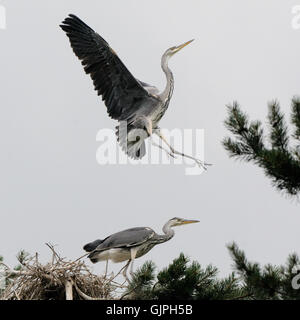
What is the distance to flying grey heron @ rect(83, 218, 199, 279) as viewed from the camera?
8414 millimetres

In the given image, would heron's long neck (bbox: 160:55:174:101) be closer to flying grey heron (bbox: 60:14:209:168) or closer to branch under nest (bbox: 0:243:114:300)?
flying grey heron (bbox: 60:14:209:168)

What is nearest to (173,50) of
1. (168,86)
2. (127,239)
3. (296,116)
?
(168,86)

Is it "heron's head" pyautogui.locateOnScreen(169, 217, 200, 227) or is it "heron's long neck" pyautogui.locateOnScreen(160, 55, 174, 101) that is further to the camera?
"heron's long neck" pyautogui.locateOnScreen(160, 55, 174, 101)

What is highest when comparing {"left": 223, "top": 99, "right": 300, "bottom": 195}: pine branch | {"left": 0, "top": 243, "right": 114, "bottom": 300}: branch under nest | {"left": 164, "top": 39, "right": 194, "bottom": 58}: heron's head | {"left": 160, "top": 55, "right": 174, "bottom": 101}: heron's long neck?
{"left": 164, "top": 39, "right": 194, "bottom": 58}: heron's head

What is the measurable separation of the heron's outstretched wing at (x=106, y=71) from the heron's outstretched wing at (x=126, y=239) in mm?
1750

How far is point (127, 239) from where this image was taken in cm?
849

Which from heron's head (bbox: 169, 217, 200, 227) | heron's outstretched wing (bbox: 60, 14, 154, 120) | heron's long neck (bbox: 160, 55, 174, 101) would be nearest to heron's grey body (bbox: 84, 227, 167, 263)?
heron's head (bbox: 169, 217, 200, 227)

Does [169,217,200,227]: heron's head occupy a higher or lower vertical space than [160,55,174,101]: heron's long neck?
lower

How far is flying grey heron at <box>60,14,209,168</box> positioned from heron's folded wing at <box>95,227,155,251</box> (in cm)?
116

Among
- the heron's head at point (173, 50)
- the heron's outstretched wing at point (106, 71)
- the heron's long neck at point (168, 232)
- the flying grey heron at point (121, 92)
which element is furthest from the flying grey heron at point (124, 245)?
the heron's head at point (173, 50)

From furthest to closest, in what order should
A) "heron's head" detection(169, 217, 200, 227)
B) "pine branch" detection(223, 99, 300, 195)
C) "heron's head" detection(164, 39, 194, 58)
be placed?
1. "heron's head" detection(164, 39, 194, 58)
2. "heron's head" detection(169, 217, 200, 227)
3. "pine branch" detection(223, 99, 300, 195)

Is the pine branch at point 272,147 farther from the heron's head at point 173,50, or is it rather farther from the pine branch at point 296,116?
the heron's head at point 173,50

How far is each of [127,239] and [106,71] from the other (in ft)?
7.65
